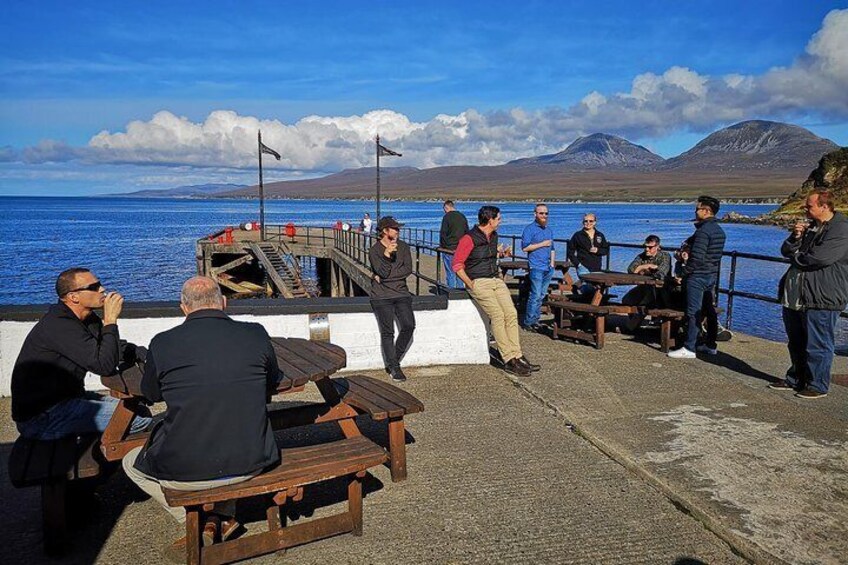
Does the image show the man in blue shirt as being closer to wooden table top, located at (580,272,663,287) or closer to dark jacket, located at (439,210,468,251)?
wooden table top, located at (580,272,663,287)

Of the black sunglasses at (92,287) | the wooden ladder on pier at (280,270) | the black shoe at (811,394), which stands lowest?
the wooden ladder on pier at (280,270)

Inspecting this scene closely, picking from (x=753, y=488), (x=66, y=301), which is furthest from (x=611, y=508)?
(x=66, y=301)

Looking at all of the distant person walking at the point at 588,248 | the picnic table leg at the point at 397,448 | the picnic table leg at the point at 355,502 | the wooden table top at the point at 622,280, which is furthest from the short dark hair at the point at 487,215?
the picnic table leg at the point at 355,502

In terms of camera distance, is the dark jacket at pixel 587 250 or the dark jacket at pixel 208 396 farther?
the dark jacket at pixel 587 250

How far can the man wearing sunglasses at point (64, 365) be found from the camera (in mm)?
3430

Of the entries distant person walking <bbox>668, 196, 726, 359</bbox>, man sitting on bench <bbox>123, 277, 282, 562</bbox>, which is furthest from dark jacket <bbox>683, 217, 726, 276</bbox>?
man sitting on bench <bbox>123, 277, 282, 562</bbox>

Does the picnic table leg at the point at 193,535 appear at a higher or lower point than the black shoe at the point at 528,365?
higher

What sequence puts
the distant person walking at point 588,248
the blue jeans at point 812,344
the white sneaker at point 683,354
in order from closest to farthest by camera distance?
1. the blue jeans at point 812,344
2. the white sneaker at point 683,354
3. the distant person walking at point 588,248

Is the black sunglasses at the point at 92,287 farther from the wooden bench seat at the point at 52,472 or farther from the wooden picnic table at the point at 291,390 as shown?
the wooden bench seat at the point at 52,472

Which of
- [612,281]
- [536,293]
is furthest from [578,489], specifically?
[536,293]

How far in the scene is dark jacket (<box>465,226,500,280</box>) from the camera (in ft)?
21.9

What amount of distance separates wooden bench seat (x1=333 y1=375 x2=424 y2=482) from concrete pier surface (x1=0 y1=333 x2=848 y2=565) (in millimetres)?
157

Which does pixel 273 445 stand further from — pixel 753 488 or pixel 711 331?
pixel 711 331

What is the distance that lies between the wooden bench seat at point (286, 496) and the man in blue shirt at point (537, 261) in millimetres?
5638
